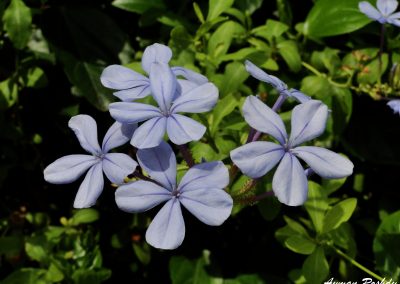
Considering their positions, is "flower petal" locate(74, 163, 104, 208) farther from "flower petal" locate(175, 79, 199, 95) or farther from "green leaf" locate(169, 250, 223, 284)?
"green leaf" locate(169, 250, 223, 284)

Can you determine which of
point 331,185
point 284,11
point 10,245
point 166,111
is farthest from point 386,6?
point 10,245

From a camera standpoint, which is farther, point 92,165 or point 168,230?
point 92,165

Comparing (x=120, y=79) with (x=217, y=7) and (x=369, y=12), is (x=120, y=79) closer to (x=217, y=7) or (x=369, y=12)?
(x=217, y=7)

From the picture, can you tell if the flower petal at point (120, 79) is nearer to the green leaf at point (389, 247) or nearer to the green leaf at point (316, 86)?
the green leaf at point (316, 86)

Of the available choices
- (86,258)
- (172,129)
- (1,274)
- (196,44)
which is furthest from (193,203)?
(1,274)

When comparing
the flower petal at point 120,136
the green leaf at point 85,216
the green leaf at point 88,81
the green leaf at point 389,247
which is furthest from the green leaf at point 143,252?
the flower petal at point 120,136
